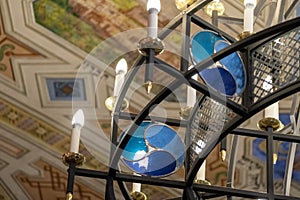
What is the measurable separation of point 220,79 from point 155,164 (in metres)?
0.45

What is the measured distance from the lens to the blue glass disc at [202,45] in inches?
85.1

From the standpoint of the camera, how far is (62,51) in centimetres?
525

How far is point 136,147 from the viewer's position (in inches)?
97.0

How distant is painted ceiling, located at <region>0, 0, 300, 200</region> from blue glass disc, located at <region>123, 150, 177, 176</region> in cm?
200

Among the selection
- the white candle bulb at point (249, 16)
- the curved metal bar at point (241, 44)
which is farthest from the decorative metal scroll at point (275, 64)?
the curved metal bar at point (241, 44)

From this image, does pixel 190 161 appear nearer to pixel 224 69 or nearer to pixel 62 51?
pixel 224 69

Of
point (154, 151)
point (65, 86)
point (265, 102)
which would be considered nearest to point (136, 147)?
point (154, 151)

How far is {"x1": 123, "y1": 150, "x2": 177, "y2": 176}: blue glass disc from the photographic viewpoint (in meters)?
2.39

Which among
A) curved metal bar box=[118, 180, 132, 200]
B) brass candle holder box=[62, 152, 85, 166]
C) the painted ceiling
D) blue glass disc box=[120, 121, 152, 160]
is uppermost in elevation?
the painted ceiling

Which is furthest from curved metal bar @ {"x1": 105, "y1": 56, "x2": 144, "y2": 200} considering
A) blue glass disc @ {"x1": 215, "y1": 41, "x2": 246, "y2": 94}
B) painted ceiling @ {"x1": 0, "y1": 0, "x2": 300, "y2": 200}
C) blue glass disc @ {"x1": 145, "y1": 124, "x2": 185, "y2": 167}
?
painted ceiling @ {"x1": 0, "y1": 0, "x2": 300, "y2": 200}

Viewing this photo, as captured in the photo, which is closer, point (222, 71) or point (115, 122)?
point (222, 71)

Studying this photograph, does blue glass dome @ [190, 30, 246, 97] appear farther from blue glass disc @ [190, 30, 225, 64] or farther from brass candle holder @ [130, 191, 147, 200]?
brass candle holder @ [130, 191, 147, 200]

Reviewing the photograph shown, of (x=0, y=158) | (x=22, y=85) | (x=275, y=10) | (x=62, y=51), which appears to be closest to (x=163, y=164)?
(x=275, y=10)

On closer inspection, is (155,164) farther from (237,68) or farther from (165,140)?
(237,68)
